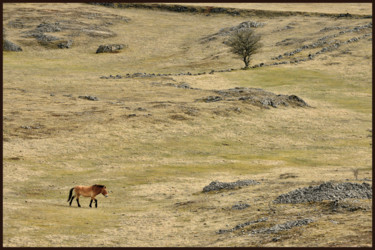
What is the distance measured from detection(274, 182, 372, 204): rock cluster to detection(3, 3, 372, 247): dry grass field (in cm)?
77

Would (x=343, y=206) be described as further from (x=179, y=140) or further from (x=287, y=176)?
(x=179, y=140)

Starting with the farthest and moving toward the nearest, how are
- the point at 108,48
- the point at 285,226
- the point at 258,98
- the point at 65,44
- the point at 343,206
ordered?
the point at 65,44, the point at 108,48, the point at 258,98, the point at 343,206, the point at 285,226

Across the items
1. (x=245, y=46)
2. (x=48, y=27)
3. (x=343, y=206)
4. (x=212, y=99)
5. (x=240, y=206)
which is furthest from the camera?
(x=48, y=27)

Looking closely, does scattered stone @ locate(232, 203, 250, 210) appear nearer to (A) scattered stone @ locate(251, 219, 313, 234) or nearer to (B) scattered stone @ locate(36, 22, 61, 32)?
(A) scattered stone @ locate(251, 219, 313, 234)

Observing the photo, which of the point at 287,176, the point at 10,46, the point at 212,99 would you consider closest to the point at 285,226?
the point at 287,176

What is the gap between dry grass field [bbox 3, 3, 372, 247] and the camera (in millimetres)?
31969

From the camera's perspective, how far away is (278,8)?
191625mm

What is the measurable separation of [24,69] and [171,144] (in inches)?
2654

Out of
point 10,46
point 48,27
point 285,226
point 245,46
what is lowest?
point 285,226

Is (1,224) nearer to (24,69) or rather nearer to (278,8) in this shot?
(24,69)

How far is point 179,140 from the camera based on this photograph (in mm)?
66500

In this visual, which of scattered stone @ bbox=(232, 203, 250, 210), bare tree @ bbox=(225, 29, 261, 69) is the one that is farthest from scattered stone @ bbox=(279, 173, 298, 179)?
bare tree @ bbox=(225, 29, 261, 69)

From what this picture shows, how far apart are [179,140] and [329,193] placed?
33446mm

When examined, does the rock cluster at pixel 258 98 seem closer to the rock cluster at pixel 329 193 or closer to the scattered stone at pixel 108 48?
the rock cluster at pixel 329 193
